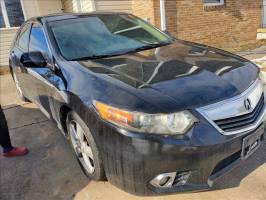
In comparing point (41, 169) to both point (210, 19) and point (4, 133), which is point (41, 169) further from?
point (210, 19)

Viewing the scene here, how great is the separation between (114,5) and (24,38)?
230 inches

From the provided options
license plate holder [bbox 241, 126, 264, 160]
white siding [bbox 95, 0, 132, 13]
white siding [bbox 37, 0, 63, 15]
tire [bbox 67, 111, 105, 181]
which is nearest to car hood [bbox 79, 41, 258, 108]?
license plate holder [bbox 241, 126, 264, 160]

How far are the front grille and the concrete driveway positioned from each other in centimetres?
63

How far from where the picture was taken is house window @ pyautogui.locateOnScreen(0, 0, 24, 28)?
9180mm

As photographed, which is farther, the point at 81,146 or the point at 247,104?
the point at 81,146

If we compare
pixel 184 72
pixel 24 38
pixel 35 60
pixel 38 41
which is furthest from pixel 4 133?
pixel 184 72

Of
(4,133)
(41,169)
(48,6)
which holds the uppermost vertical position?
(48,6)

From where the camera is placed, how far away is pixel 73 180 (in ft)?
8.77

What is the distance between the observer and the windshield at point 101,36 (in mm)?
2938

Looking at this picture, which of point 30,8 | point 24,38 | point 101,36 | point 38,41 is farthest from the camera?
point 30,8

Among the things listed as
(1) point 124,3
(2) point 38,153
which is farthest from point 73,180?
(1) point 124,3

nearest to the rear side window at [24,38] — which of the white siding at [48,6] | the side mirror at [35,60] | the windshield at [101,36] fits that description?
the windshield at [101,36]

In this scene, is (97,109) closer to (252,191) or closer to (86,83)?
(86,83)

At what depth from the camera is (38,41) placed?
3.39 metres
